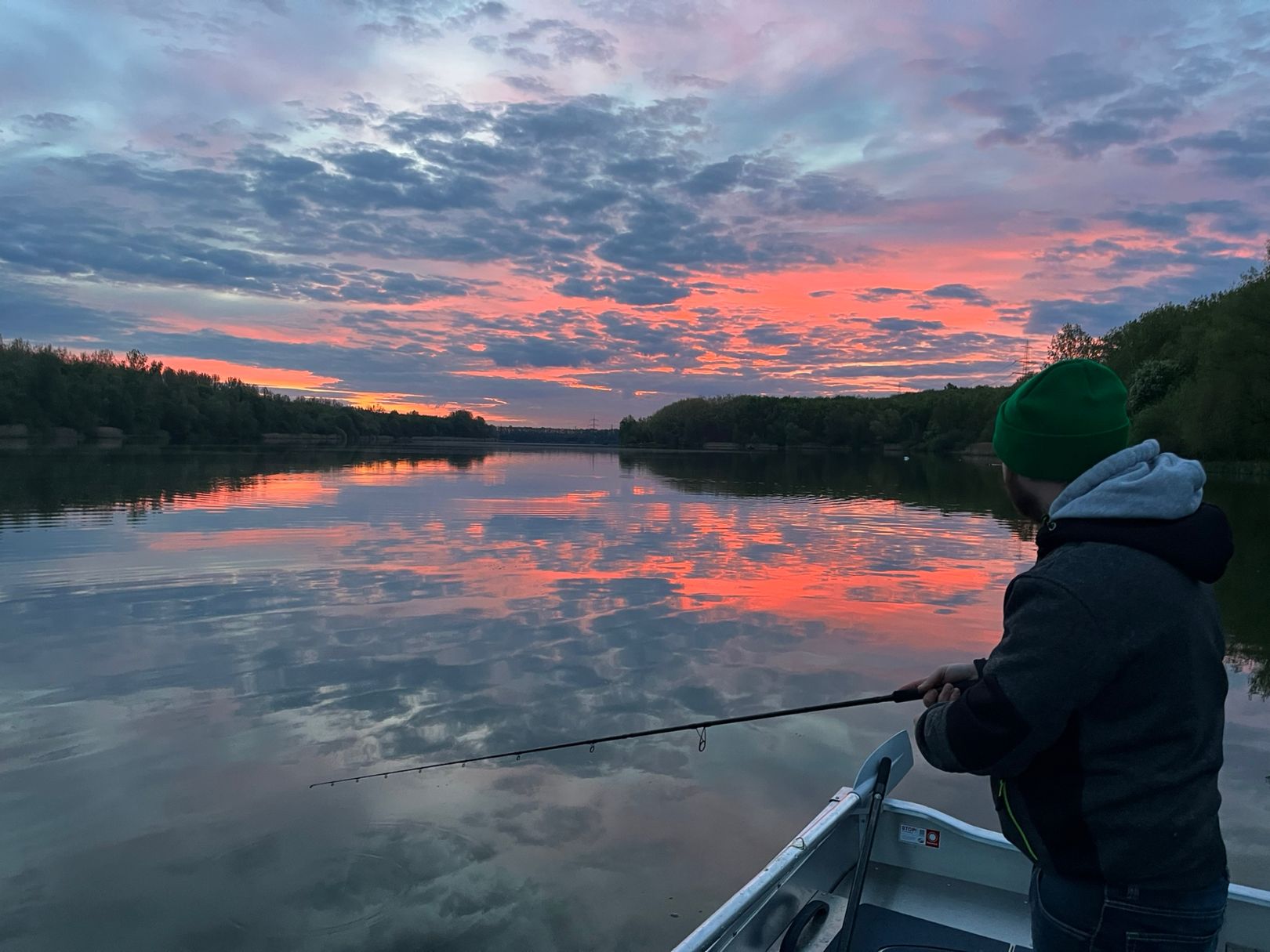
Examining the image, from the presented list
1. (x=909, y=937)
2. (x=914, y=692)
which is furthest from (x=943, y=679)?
(x=909, y=937)

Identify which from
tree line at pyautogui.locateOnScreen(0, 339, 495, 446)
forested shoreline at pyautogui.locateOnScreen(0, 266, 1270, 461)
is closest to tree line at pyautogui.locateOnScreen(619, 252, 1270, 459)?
forested shoreline at pyautogui.locateOnScreen(0, 266, 1270, 461)

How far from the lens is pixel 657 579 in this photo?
1420 cm

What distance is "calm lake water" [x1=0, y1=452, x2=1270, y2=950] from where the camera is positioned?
4840 millimetres

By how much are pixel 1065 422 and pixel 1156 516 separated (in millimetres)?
340

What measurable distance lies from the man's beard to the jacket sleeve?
0.37 meters

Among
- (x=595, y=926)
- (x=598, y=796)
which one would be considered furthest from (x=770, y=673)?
→ (x=595, y=926)

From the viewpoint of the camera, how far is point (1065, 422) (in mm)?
2115

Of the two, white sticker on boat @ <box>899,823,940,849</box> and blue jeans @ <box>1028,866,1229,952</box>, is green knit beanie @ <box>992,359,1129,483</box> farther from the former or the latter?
white sticker on boat @ <box>899,823,940,849</box>

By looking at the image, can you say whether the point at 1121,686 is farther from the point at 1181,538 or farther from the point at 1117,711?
the point at 1181,538

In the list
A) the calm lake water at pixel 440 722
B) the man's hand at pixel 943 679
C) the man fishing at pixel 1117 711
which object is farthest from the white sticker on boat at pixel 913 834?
the man fishing at pixel 1117 711

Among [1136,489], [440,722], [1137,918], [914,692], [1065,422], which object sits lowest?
[440,722]

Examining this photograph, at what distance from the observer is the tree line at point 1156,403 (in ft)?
135

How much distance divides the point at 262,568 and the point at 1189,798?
566 inches

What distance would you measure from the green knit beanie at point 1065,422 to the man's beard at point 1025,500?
0.08 m
